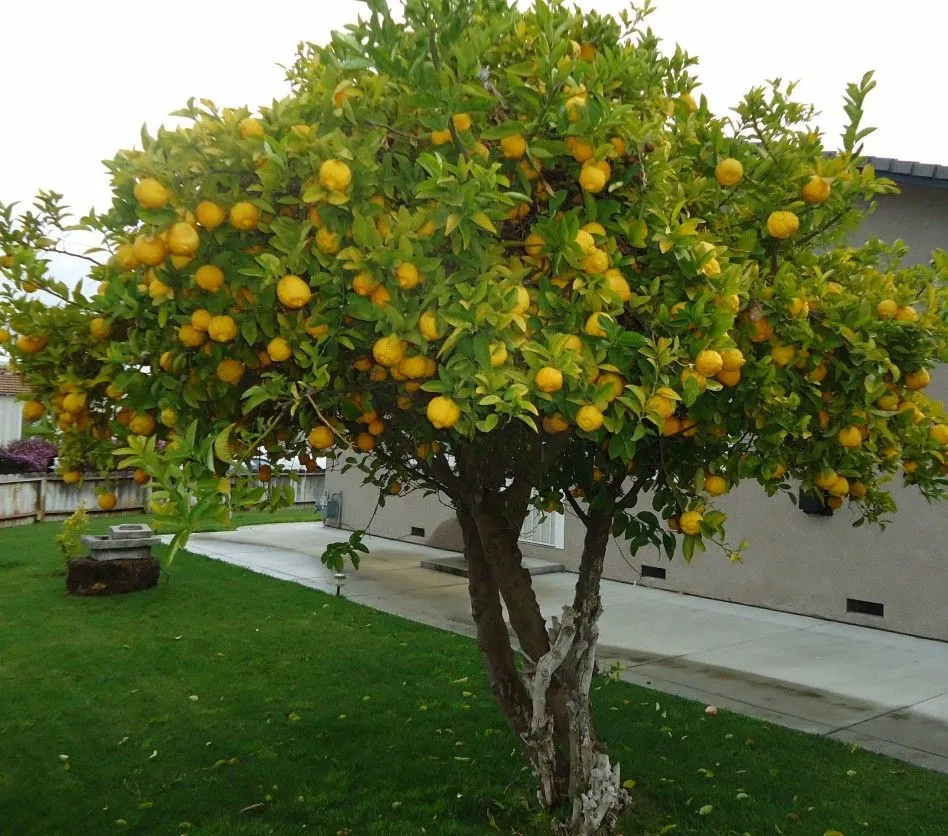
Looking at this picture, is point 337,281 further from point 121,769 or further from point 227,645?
point 227,645

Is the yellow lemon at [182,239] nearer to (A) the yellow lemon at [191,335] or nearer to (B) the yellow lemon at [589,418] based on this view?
(A) the yellow lemon at [191,335]

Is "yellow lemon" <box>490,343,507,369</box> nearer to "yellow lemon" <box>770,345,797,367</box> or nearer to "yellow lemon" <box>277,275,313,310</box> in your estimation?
"yellow lemon" <box>277,275,313,310</box>

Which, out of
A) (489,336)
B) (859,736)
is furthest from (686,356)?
(859,736)

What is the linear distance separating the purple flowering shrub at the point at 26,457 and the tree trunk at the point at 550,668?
19997 mm

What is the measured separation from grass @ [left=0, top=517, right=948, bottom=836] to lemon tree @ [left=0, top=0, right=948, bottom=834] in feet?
6.49

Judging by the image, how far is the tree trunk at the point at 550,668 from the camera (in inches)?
152

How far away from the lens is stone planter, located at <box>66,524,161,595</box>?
10.1 m

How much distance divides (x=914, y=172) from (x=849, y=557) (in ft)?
12.4

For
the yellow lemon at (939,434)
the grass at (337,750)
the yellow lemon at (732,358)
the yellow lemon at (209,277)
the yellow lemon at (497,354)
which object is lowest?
the grass at (337,750)

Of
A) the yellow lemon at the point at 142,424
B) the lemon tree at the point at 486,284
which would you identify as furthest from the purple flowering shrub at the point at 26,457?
the lemon tree at the point at 486,284

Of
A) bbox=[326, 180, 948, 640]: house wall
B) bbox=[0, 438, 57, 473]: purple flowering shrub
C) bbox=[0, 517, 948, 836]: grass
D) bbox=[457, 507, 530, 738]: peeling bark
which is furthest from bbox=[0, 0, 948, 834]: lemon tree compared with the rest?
bbox=[0, 438, 57, 473]: purple flowering shrub

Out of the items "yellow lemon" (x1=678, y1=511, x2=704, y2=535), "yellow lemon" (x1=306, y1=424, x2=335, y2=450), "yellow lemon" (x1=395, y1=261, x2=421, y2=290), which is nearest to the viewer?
"yellow lemon" (x1=395, y1=261, x2=421, y2=290)

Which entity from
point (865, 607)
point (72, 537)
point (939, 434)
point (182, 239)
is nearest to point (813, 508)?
point (865, 607)

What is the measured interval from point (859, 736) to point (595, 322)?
448 centimetres
